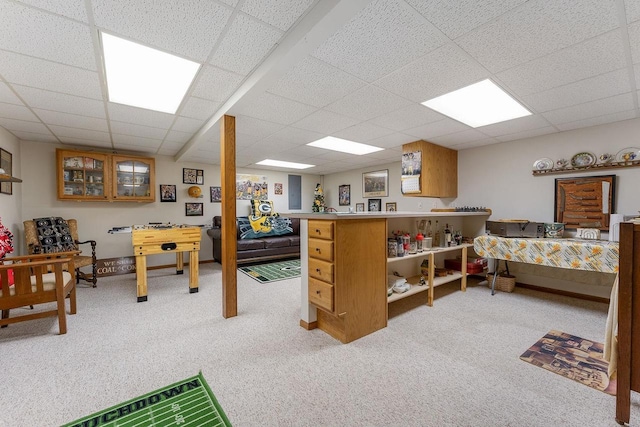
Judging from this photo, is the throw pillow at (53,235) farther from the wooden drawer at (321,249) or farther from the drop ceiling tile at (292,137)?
the wooden drawer at (321,249)

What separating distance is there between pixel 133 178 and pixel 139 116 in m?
2.22

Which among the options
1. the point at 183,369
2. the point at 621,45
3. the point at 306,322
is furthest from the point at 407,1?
the point at 183,369

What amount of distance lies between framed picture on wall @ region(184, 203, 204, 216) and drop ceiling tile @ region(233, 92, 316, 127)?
11.9ft

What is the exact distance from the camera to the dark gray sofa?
5590mm

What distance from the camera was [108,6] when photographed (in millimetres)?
1459

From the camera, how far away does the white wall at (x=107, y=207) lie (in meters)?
4.33

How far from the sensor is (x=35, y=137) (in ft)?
13.5

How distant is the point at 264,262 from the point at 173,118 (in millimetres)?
3653

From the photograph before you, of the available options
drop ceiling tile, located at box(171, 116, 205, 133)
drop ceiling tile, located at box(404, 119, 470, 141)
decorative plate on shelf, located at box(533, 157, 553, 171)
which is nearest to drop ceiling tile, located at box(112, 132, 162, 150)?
drop ceiling tile, located at box(171, 116, 205, 133)

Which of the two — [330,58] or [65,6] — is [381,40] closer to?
[330,58]

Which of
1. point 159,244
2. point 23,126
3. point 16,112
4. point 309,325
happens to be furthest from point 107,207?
point 309,325

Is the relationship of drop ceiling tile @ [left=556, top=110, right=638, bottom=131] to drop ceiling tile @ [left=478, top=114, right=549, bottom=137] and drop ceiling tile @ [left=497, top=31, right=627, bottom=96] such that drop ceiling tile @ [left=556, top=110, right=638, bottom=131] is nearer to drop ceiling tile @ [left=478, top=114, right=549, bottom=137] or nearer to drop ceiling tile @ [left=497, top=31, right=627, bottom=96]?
drop ceiling tile @ [left=478, top=114, right=549, bottom=137]

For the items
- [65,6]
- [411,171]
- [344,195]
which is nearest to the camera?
[65,6]

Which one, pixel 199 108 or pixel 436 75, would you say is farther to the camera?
pixel 199 108
